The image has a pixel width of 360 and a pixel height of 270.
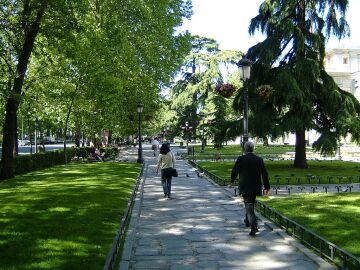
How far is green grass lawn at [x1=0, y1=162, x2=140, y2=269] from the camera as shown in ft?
22.3

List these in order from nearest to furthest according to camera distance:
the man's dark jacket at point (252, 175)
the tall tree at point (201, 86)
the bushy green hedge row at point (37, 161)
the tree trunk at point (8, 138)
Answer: the man's dark jacket at point (252, 175)
the tree trunk at point (8, 138)
the bushy green hedge row at point (37, 161)
the tall tree at point (201, 86)

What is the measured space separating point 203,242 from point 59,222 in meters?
3.22

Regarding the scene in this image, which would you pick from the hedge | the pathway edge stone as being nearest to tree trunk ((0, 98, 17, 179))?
the hedge

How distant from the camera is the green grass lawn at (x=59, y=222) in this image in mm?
6805

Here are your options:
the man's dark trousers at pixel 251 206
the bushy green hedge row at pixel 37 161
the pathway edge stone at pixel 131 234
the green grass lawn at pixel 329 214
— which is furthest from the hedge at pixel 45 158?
the man's dark trousers at pixel 251 206

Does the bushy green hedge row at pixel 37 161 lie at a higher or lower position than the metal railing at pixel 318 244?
higher

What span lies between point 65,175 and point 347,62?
74.2m

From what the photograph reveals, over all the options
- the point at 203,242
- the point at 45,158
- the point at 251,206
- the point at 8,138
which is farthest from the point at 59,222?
the point at 45,158

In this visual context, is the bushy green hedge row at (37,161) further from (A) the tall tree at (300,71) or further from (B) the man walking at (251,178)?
(B) the man walking at (251,178)

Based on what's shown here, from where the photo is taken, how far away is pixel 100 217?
1009cm

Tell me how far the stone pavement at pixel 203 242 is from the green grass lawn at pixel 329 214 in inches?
30.4

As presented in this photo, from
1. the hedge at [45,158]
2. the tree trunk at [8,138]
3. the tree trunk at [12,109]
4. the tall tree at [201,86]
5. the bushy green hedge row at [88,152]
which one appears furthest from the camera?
the tall tree at [201,86]

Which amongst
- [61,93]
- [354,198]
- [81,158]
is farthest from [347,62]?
[354,198]

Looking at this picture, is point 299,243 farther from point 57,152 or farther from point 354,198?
point 57,152
